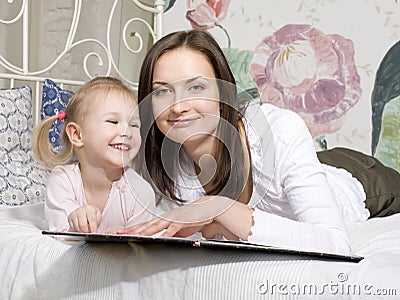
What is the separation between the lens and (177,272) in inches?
39.5

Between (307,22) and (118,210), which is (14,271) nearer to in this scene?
(118,210)

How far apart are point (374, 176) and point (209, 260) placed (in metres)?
1.27

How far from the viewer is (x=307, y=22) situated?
2.71 meters

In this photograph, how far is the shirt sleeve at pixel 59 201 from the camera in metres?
1.41

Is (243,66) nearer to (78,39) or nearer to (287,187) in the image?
(78,39)

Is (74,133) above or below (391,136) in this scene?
above

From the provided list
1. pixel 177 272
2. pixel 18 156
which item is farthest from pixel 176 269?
pixel 18 156

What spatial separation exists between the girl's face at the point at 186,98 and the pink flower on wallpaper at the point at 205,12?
68.8 inches

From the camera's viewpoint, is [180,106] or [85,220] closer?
[180,106]

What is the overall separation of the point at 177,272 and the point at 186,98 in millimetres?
284

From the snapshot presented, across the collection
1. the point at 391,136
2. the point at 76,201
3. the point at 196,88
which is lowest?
the point at 391,136

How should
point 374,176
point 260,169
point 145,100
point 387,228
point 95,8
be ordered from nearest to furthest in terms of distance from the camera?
point 145,100 < point 260,169 < point 387,228 < point 374,176 < point 95,8

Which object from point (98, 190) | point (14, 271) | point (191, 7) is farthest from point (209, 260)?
point (191, 7)

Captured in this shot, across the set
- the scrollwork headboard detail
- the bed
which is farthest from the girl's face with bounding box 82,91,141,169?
the scrollwork headboard detail
